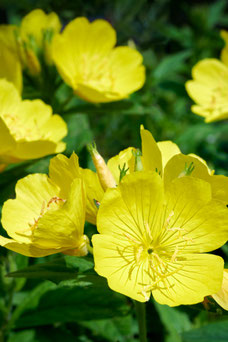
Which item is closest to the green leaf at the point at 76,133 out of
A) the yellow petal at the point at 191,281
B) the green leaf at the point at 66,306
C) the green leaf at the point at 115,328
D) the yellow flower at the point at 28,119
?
the yellow flower at the point at 28,119

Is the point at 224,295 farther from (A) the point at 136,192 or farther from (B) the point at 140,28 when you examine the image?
(B) the point at 140,28

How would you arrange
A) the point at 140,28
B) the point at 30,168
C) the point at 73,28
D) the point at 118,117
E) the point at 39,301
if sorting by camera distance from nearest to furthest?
the point at 39,301, the point at 30,168, the point at 73,28, the point at 118,117, the point at 140,28

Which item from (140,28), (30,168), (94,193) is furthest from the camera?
(140,28)

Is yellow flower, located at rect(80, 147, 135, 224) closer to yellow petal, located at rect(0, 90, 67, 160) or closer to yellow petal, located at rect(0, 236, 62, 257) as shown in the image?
yellow petal, located at rect(0, 236, 62, 257)

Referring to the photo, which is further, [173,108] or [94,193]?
[173,108]

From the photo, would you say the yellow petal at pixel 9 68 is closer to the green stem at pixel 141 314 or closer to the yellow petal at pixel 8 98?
the yellow petal at pixel 8 98

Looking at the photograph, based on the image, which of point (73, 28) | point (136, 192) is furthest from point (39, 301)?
point (73, 28)
